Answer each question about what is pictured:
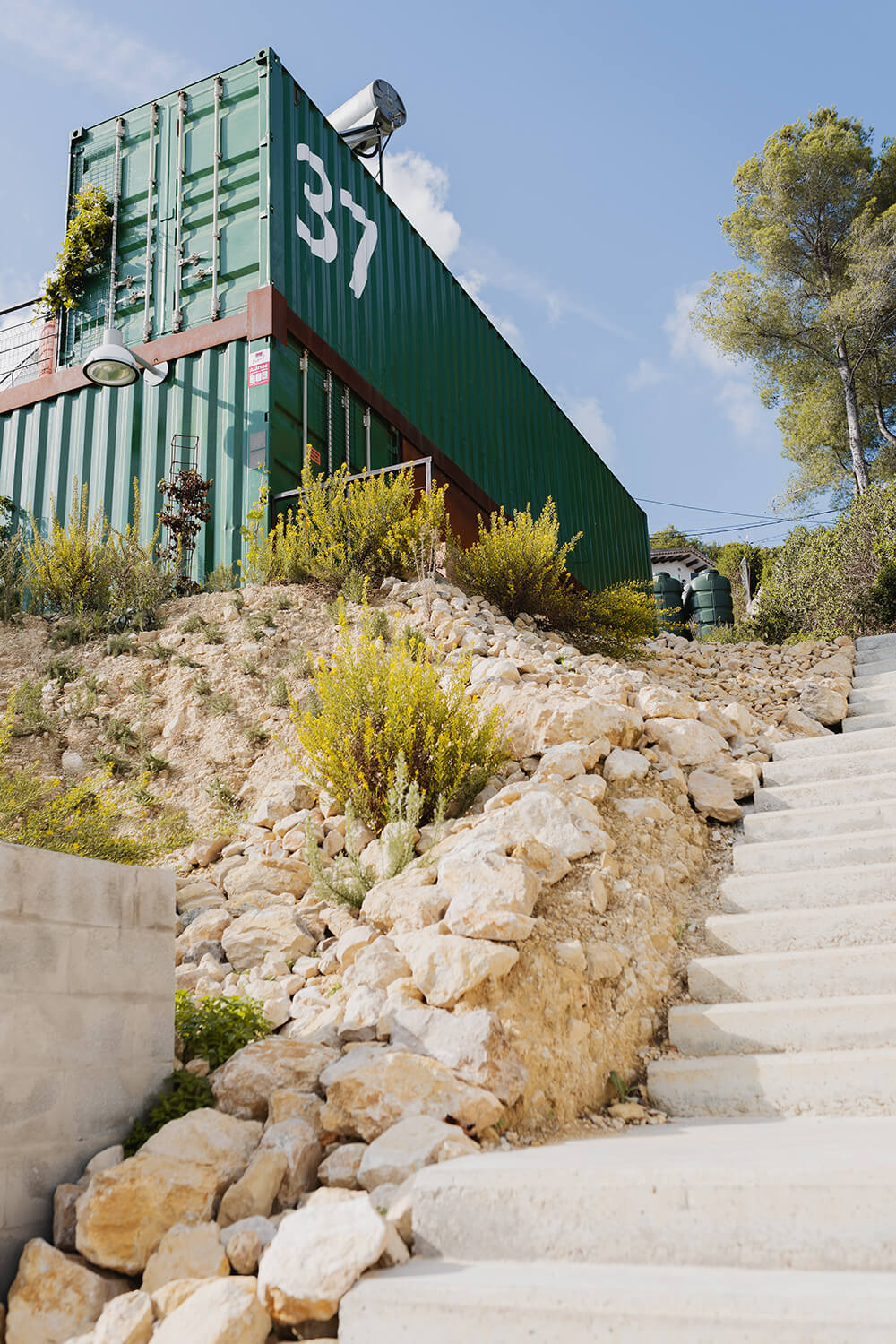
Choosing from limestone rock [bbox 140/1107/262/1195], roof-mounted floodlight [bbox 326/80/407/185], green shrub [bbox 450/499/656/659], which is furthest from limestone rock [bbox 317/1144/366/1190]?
roof-mounted floodlight [bbox 326/80/407/185]

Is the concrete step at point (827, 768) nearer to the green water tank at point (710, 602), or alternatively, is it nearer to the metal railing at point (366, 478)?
the metal railing at point (366, 478)

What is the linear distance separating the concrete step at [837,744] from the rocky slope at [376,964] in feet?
0.40

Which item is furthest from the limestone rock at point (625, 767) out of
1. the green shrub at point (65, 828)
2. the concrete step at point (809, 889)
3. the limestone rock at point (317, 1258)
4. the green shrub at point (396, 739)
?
the limestone rock at point (317, 1258)

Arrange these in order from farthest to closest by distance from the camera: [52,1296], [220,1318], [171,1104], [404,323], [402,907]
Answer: [404,323] < [402,907] < [171,1104] < [52,1296] < [220,1318]

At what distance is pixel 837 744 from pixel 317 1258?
3546 mm

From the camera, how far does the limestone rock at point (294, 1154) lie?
1.94 m

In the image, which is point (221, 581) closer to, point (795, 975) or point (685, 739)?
point (685, 739)

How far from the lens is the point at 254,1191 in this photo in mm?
1893

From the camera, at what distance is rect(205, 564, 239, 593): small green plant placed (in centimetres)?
680

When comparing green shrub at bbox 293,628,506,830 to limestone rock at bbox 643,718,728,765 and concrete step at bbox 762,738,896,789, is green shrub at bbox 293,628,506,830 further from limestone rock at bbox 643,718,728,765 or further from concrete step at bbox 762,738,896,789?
concrete step at bbox 762,738,896,789

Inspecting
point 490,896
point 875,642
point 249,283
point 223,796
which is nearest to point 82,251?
point 249,283

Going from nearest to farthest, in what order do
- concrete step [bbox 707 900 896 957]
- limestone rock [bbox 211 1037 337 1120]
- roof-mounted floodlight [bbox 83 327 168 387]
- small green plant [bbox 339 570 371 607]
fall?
limestone rock [bbox 211 1037 337 1120], concrete step [bbox 707 900 896 957], small green plant [bbox 339 570 371 607], roof-mounted floodlight [bbox 83 327 168 387]

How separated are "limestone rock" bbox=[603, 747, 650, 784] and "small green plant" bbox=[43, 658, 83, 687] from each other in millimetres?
3467

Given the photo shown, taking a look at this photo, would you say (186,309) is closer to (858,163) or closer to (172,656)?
(172,656)
